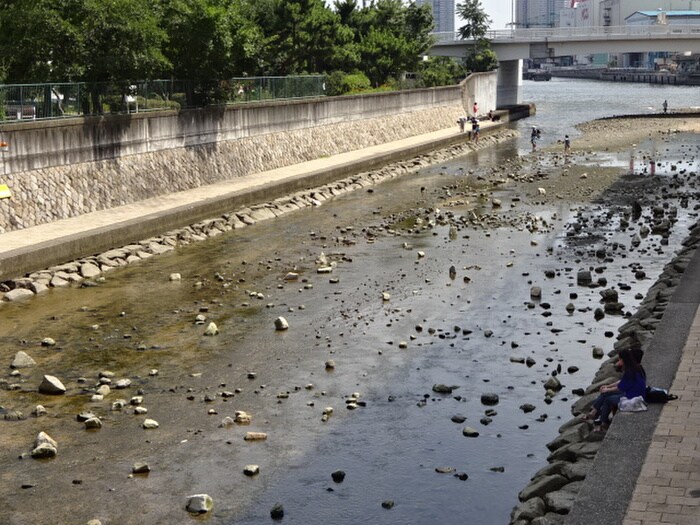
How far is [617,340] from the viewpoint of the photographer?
21.2m

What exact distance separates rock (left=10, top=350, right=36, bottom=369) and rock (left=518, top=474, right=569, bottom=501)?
37.2ft

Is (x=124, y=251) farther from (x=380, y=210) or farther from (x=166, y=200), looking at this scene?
(x=380, y=210)

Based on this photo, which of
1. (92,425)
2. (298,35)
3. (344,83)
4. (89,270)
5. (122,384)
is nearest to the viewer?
(92,425)

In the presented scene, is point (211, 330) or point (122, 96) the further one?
point (122, 96)

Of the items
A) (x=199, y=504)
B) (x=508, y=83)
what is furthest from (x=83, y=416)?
(x=508, y=83)

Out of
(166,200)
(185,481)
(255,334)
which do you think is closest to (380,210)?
(166,200)

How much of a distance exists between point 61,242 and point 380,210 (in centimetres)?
1547

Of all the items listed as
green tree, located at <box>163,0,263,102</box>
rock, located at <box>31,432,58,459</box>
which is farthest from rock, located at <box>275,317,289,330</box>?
green tree, located at <box>163,0,263,102</box>

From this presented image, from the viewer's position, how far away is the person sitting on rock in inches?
573

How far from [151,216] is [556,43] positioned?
73873 mm

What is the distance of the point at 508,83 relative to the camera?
103875 millimetres

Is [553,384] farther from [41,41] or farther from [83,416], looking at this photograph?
[41,41]

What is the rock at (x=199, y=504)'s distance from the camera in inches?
548

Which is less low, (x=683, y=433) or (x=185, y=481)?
(x=683, y=433)
